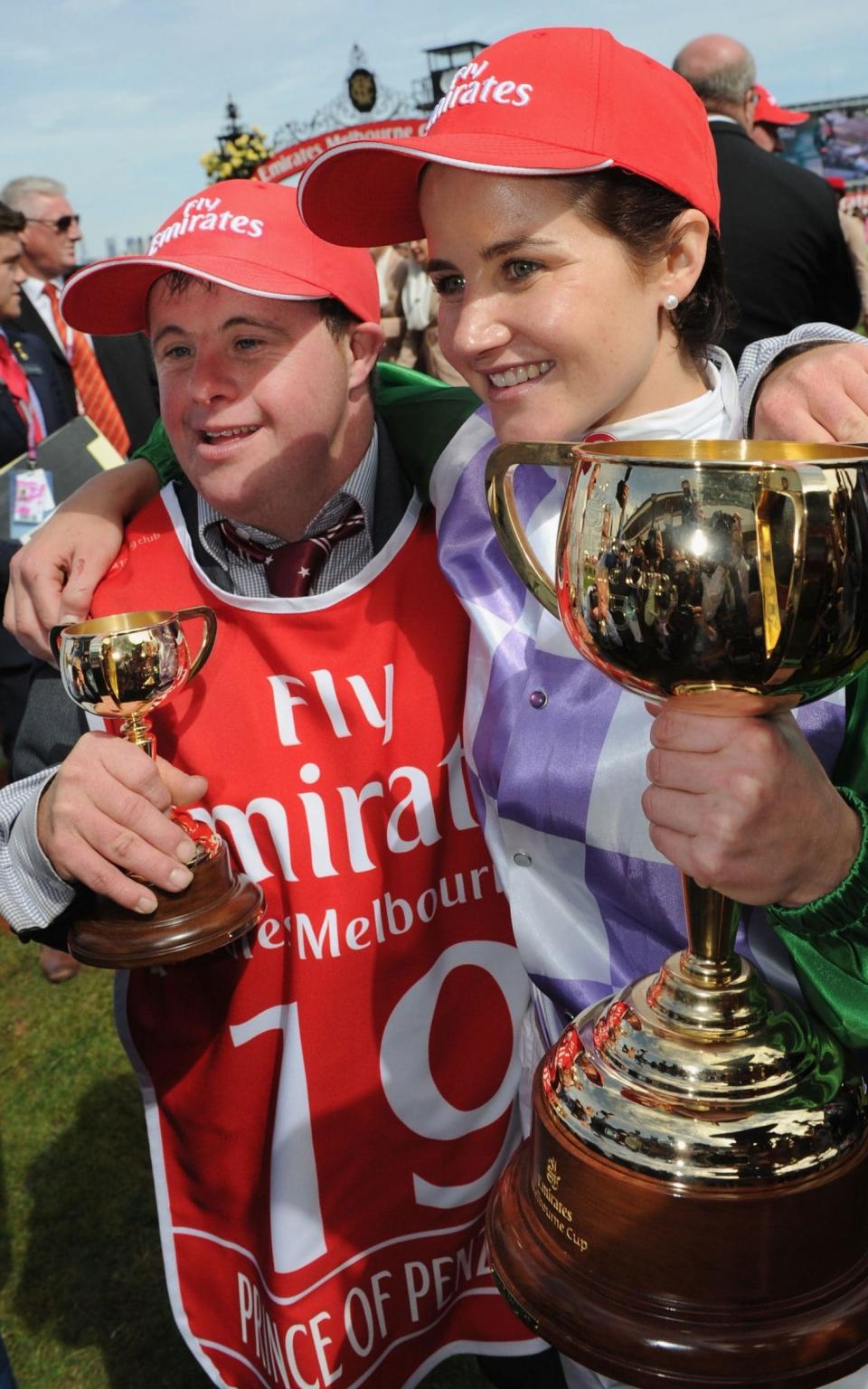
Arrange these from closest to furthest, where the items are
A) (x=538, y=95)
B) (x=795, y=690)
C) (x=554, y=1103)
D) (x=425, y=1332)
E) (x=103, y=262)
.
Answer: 1. (x=795, y=690)
2. (x=554, y=1103)
3. (x=538, y=95)
4. (x=103, y=262)
5. (x=425, y=1332)

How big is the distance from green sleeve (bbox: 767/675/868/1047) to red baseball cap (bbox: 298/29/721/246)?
2.21 ft

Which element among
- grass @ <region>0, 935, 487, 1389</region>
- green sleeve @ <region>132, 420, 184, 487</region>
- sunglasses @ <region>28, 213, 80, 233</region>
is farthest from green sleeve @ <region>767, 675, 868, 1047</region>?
sunglasses @ <region>28, 213, 80, 233</region>

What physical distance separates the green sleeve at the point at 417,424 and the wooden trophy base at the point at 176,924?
2.52 ft

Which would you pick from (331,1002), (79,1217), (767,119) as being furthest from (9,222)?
(331,1002)

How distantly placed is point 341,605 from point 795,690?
3.46 ft

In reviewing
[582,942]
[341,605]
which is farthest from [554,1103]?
[341,605]

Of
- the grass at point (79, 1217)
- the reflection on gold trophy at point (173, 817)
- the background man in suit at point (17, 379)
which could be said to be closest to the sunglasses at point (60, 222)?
the background man in suit at point (17, 379)

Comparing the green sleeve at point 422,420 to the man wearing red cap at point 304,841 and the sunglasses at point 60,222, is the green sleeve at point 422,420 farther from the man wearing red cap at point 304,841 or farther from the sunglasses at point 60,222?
the sunglasses at point 60,222

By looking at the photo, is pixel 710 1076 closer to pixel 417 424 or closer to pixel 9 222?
pixel 417 424

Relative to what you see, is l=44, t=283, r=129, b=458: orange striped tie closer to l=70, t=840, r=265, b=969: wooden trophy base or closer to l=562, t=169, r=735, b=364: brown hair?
l=70, t=840, r=265, b=969: wooden trophy base

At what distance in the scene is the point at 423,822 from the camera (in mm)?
1927

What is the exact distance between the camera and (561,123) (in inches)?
52.9

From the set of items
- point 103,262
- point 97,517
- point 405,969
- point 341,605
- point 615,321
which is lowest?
point 405,969

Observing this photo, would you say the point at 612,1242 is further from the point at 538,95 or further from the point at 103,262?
the point at 103,262
